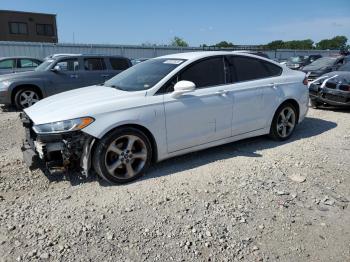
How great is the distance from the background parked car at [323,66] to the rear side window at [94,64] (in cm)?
795

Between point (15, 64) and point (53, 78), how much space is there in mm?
4797

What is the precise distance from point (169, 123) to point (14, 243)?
2.22m

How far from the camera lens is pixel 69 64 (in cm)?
984

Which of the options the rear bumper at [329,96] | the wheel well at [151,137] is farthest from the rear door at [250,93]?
the rear bumper at [329,96]

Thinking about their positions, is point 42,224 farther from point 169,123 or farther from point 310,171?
point 310,171

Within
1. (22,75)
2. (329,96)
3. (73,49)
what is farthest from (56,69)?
(73,49)

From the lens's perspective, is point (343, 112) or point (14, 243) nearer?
point (14, 243)

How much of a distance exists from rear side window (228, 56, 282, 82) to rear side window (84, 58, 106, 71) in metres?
5.99

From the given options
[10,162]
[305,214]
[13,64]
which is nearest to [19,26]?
[13,64]

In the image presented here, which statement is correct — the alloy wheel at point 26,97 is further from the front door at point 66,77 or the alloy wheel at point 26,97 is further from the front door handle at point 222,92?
the front door handle at point 222,92

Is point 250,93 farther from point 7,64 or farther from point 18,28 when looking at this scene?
point 18,28

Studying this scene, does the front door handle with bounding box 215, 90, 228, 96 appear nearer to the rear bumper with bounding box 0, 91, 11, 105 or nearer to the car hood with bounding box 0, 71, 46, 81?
the car hood with bounding box 0, 71, 46, 81

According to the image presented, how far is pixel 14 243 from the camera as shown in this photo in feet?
9.85

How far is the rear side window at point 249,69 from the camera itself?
5.19 meters
